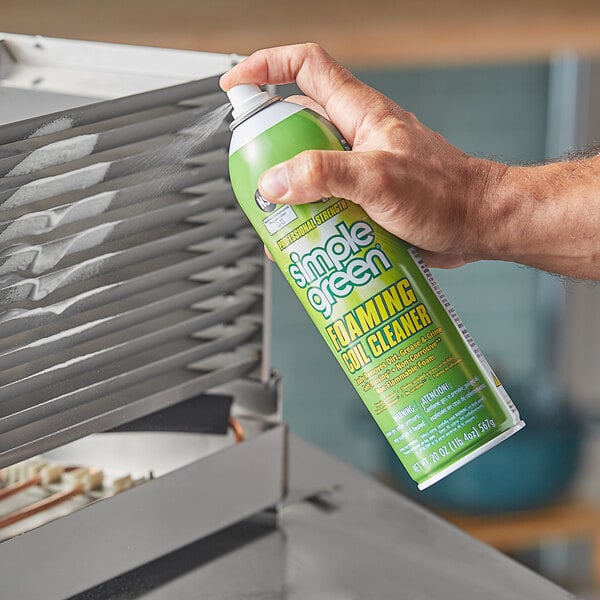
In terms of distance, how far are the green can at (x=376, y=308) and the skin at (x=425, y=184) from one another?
0.07 feet

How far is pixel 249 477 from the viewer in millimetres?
874

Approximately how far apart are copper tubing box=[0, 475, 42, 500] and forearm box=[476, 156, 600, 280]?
0.40m

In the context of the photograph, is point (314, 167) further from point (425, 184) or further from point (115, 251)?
point (115, 251)

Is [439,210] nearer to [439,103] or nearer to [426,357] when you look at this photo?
[426,357]

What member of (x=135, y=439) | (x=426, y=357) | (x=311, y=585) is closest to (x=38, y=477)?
(x=135, y=439)

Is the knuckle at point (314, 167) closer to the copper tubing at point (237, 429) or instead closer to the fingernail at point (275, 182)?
the fingernail at point (275, 182)

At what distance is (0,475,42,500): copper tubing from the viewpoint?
2.63ft

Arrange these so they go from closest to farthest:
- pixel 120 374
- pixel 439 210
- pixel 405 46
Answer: pixel 439 210 → pixel 120 374 → pixel 405 46

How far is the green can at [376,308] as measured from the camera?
66 cm

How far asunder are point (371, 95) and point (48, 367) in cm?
30

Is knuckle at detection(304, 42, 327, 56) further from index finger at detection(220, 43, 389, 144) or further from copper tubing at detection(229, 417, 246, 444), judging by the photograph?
copper tubing at detection(229, 417, 246, 444)

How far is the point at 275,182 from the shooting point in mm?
628

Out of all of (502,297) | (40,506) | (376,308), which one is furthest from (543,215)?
(502,297)

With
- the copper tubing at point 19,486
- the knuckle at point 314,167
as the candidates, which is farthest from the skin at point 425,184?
the copper tubing at point 19,486
